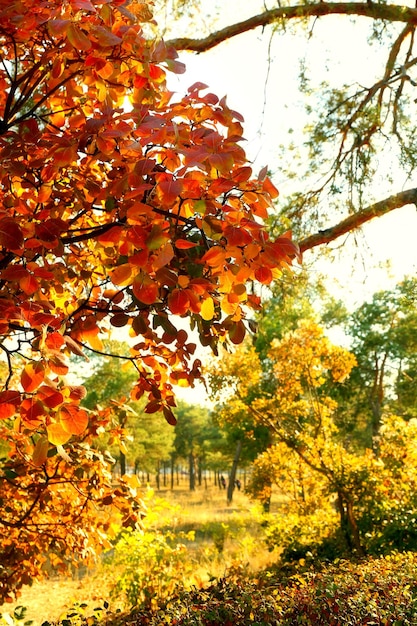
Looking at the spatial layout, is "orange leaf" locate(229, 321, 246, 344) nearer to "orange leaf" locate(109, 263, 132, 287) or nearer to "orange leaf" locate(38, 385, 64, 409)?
"orange leaf" locate(109, 263, 132, 287)

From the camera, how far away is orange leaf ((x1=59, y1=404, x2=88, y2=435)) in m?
1.00

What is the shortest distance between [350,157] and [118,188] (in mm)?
5071

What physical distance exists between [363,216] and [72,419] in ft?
15.0

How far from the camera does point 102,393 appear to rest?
26.0 meters

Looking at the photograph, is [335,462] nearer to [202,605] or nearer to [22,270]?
[202,605]

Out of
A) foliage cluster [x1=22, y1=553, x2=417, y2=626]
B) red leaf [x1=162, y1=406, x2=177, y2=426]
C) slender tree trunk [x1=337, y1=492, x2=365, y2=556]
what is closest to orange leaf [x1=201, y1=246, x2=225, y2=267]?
red leaf [x1=162, y1=406, x2=177, y2=426]

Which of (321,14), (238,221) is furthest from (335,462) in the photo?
(238,221)

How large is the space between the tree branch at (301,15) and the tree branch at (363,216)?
1489 millimetres

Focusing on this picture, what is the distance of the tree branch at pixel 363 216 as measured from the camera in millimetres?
4914

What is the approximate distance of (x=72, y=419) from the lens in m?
1.00

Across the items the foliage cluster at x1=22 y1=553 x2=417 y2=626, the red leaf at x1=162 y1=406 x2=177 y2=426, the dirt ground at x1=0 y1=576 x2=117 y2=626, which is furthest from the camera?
the dirt ground at x1=0 y1=576 x2=117 y2=626

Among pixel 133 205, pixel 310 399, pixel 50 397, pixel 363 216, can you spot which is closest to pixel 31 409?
pixel 50 397

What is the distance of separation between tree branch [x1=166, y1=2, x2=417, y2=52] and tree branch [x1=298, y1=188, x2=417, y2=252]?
149 cm

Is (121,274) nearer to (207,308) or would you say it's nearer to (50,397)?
(207,308)
